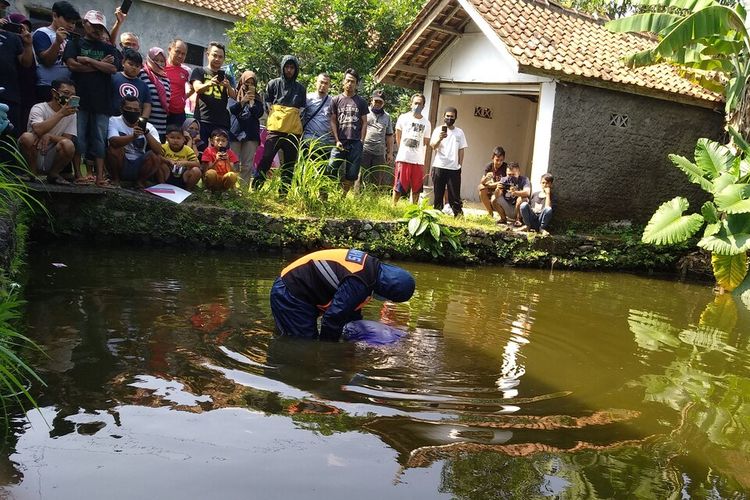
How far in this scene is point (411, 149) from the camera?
508 inches

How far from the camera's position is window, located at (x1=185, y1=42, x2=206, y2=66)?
20.9m

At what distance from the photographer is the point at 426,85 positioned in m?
16.2

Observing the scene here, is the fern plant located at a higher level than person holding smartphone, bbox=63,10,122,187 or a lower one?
lower

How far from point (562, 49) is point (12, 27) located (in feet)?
31.0

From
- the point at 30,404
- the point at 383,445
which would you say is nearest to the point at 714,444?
the point at 383,445

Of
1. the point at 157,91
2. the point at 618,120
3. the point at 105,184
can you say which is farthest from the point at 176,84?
the point at 618,120

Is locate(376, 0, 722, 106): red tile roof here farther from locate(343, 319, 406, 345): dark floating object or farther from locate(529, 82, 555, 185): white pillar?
locate(343, 319, 406, 345): dark floating object

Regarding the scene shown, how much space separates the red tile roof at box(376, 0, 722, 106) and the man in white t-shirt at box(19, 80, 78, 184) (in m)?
7.41

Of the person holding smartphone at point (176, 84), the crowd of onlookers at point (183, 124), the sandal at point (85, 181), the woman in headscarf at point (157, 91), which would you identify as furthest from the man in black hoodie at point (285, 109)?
the sandal at point (85, 181)

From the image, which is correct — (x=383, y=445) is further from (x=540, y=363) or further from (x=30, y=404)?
(x=540, y=363)

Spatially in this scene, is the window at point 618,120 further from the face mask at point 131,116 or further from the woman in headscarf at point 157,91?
the face mask at point 131,116

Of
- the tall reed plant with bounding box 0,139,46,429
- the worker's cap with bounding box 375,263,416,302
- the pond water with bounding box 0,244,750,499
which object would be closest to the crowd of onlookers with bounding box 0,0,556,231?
→ the pond water with bounding box 0,244,750,499

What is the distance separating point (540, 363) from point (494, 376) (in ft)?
2.31

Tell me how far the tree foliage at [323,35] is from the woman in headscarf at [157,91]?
253 inches
